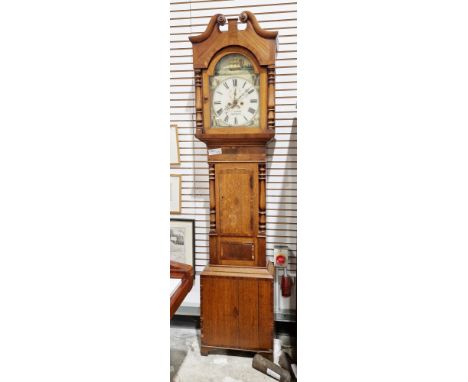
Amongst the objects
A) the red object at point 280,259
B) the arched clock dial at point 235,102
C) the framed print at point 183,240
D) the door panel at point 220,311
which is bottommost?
the door panel at point 220,311

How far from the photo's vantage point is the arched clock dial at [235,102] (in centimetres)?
207

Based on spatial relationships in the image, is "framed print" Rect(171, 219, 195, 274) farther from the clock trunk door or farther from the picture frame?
the clock trunk door

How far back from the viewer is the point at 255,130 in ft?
6.83

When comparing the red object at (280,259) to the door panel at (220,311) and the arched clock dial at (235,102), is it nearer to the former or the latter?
the door panel at (220,311)

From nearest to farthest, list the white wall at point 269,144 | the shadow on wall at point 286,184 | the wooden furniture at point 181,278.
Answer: the wooden furniture at point 181,278 < the white wall at point 269,144 < the shadow on wall at point 286,184

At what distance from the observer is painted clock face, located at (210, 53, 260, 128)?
6.77 feet

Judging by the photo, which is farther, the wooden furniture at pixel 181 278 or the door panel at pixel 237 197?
the door panel at pixel 237 197

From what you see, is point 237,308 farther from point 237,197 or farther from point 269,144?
point 269,144

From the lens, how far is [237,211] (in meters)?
2.21

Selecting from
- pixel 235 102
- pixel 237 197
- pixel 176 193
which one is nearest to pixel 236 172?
pixel 237 197

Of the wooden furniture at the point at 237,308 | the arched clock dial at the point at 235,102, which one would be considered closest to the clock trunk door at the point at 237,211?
the wooden furniture at the point at 237,308

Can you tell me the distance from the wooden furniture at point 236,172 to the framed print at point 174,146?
1.70 feet

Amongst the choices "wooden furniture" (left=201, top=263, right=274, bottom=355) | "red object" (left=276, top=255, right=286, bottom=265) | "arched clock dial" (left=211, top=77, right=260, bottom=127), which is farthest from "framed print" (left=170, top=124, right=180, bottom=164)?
"red object" (left=276, top=255, right=286, bottom=265)

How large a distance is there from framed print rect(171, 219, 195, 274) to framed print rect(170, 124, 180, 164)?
495 millimetres
